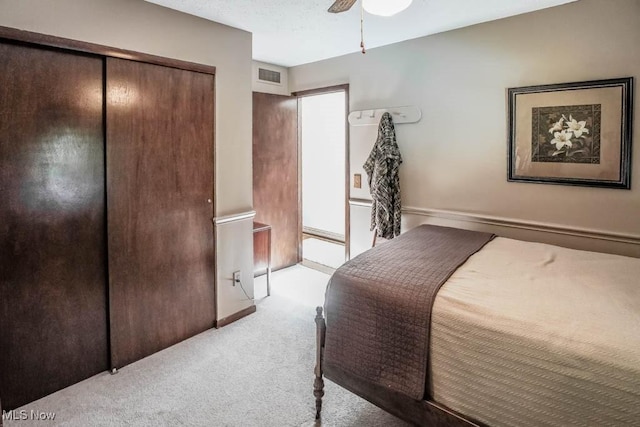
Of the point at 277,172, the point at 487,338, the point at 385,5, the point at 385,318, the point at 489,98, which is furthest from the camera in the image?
the point at 277,172

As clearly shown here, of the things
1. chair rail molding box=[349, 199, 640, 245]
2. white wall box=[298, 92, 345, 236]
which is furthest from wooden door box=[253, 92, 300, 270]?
chair rail molding box=[349, 199, 640, 245]

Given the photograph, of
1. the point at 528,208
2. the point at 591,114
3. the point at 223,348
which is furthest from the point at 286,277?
the point at 591,114

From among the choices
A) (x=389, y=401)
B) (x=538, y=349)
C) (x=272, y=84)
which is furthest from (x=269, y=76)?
(x=538, y=349)

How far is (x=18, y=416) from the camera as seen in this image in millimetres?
2020

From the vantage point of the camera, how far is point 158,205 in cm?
258

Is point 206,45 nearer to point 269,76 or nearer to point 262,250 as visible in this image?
point 269,76

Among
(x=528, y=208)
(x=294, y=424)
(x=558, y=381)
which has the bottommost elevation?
(x=294, y=424)

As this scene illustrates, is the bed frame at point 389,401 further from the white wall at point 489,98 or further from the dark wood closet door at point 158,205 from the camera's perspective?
the white wall at point 489,98

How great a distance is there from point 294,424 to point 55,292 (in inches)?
60.1

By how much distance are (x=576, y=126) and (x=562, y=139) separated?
0.11 meters

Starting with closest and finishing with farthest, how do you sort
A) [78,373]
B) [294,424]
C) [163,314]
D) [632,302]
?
[632,302] < [294,424] < [78,373] < [163,314]

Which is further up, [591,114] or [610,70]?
[610,70]

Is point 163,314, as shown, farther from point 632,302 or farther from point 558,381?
point 632,302

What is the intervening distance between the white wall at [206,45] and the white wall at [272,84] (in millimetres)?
939
